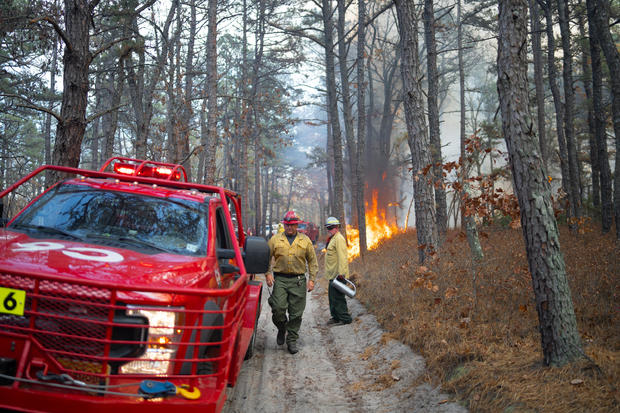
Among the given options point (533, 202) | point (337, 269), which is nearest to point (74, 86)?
point (337, 269)

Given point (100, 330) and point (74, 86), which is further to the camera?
point (74, 86)

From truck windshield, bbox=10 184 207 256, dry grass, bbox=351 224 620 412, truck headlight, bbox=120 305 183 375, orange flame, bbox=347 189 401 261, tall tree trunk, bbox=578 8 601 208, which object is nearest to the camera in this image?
truck headlight, bbox=120 305 183 375

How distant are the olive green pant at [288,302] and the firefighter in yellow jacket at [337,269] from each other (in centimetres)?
187

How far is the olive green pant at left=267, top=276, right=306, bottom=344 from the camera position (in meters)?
7.96

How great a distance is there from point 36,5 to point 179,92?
33.1ft

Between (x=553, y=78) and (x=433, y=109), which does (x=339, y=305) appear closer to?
(x=433, y=109)

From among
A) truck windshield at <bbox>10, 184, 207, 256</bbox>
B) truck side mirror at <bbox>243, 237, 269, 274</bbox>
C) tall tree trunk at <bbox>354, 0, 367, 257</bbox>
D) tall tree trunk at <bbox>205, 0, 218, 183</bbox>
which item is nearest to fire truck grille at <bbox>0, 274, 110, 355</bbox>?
truck windshield at <bbox>10, 184, 207, 256</bbox>

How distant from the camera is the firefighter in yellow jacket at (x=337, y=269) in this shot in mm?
9789

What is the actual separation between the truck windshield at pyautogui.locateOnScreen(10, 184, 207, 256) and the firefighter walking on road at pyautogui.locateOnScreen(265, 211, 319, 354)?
3.15 metres

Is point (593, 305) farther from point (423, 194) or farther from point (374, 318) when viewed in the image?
point (423, 194)

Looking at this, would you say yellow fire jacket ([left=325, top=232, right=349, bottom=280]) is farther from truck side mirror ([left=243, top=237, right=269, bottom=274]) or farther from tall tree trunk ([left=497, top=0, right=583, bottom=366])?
truck side mirror ([left=243, top=237, right=269, bottom=274])

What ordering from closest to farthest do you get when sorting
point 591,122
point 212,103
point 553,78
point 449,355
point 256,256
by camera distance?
1. point 256,256
2. point 449,355
3. point 212,103
4. point 553,78
5. point 591,122

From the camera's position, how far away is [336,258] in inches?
390

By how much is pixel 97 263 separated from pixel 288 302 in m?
4.84
